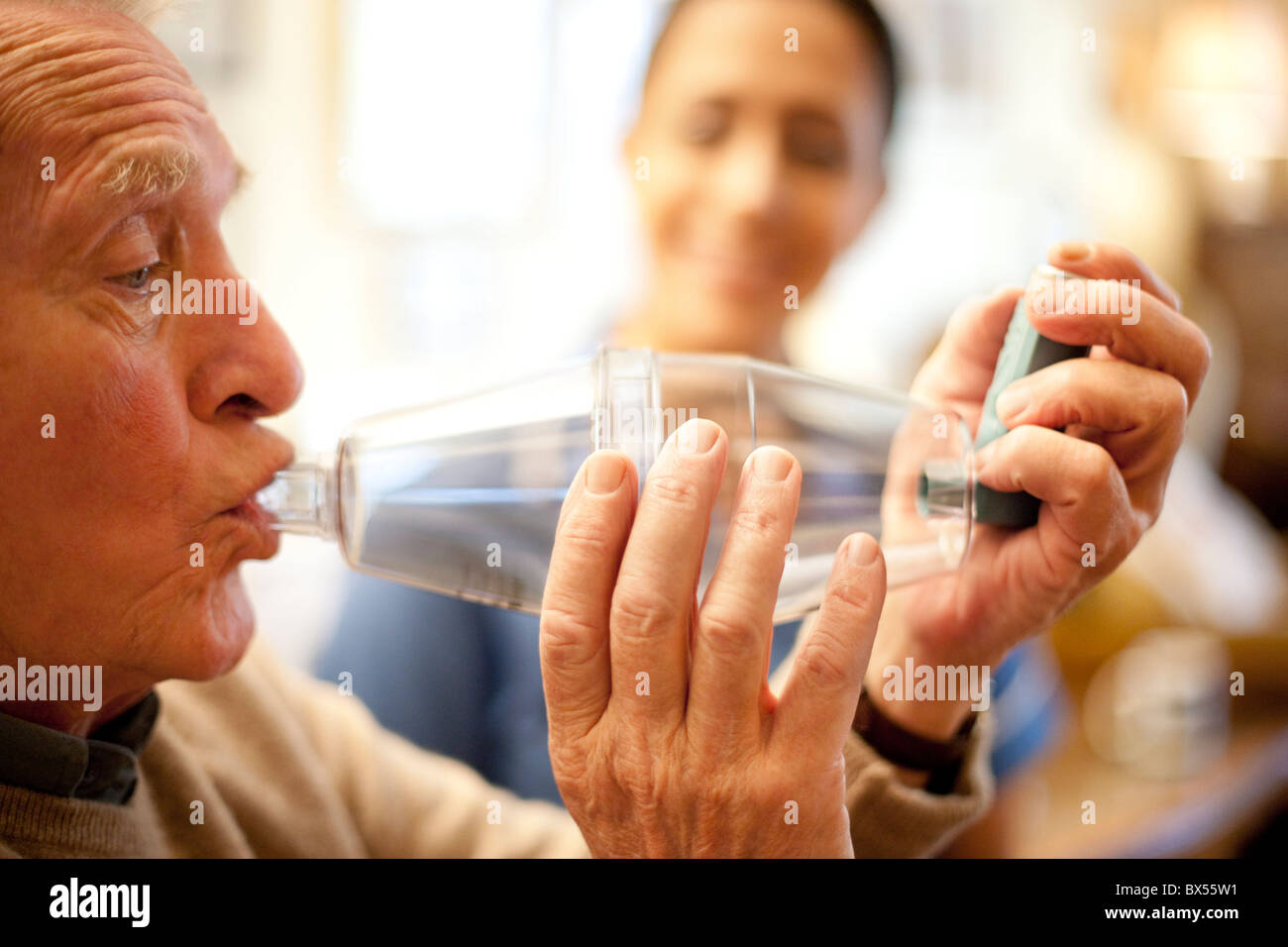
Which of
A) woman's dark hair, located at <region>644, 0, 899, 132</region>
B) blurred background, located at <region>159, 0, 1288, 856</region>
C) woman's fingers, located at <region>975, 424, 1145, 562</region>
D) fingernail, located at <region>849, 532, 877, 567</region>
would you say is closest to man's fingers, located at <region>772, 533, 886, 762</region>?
fingernail, located at <region>849, 532, 877, 567</region>

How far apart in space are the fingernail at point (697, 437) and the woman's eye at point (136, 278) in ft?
0.91

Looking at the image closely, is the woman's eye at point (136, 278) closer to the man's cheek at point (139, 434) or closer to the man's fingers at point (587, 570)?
the man's cheek at point (139, 434)

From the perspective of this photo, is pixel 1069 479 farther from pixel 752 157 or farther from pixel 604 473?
pixel 752 157

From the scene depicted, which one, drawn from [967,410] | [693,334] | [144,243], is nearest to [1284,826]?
[693,334]

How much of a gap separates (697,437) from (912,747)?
0.98ft

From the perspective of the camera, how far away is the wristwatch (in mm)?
627

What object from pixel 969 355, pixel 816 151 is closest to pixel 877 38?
pixel 816 151

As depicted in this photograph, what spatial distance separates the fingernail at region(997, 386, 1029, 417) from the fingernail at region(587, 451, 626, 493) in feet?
0.72

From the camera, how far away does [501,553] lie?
59 centimetres

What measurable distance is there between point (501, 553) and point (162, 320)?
0.22 metres

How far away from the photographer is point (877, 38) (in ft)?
3.67

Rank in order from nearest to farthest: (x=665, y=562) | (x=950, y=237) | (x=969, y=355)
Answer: (x=665, y=562) → (x=969, y=355) → (x=950, y=237)

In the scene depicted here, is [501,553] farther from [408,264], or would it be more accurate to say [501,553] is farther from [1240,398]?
[1240,398]

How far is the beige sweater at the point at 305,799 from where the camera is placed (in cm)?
53
